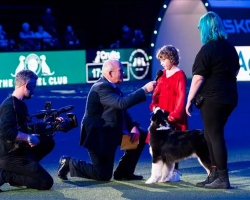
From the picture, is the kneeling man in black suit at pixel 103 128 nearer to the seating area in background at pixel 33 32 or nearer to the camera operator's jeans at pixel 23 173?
the camera operator's jeans at pixel 23 173

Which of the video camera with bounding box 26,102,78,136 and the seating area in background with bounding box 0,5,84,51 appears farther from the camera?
the seating area in background with bounding box 0,5,84,51

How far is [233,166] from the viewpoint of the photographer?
8.84m

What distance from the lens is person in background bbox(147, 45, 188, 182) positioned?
26.5ft

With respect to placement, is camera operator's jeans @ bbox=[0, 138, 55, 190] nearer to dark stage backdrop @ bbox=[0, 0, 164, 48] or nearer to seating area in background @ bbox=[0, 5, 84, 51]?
seating area in background @ bbox=[0, 5, 84, 51]

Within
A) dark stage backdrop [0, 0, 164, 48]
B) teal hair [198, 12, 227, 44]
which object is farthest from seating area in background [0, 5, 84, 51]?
teal hair [198, 12, 227, 44]

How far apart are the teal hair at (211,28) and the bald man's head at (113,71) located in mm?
1032

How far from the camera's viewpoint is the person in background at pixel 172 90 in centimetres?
806

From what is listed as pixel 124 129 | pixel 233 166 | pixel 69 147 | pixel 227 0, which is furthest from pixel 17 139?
pixel 227 0

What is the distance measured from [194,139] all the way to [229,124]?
5.66m

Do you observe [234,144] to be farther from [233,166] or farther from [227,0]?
[227,0]

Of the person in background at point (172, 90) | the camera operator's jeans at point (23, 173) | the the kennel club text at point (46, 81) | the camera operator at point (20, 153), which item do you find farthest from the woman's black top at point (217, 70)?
the the kennel club text at point (46, 81)

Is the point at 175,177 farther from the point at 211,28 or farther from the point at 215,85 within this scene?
the point at 211,28

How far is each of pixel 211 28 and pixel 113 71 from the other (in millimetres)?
1199

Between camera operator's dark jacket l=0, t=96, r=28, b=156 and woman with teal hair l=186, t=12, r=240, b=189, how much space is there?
65.7 inches
